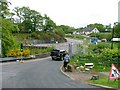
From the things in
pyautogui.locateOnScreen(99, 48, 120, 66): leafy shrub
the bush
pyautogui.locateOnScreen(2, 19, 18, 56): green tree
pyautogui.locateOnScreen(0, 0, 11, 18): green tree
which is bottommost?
the bush

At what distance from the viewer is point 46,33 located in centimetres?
10381

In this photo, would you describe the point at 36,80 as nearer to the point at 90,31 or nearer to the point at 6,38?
the point at 6,38

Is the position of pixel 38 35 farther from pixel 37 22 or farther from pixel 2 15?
pixel 2 15

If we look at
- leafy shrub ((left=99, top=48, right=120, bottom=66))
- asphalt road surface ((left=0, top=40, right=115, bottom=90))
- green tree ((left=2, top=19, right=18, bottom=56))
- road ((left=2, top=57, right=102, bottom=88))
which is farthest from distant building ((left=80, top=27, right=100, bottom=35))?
road ((left=2, top=57, right=102, bottom=88))

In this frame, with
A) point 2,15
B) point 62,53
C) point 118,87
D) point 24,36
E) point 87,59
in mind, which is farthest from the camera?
point 24,36

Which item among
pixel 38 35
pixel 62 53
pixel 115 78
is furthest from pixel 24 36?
pixel 115 78

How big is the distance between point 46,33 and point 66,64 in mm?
75175

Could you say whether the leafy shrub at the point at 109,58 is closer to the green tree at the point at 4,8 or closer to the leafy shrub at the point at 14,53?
the leafy shrub at the point at 14,53

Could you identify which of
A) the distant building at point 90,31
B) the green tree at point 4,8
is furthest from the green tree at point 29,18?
the distant building at point 90,31

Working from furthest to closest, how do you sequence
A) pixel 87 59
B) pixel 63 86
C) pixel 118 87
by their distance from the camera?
pixel 87 59, pixel 63 86, pixel 118 87

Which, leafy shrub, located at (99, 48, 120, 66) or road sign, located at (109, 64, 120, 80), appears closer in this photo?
road sign, located at (109, 64, 120, 80)

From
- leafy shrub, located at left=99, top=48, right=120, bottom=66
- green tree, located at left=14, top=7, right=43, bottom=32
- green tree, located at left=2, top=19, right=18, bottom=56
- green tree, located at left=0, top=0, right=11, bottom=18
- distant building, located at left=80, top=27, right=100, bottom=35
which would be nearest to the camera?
leafy shrub, located at left=99, top=48, right=120, bottom=66

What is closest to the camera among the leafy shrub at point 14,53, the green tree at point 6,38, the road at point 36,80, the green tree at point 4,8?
the road at point 36,80

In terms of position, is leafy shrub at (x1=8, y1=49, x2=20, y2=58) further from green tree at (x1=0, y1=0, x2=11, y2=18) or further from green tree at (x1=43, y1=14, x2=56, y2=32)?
green tree at (x1=43, y1=14, x2=56, y2=32)
